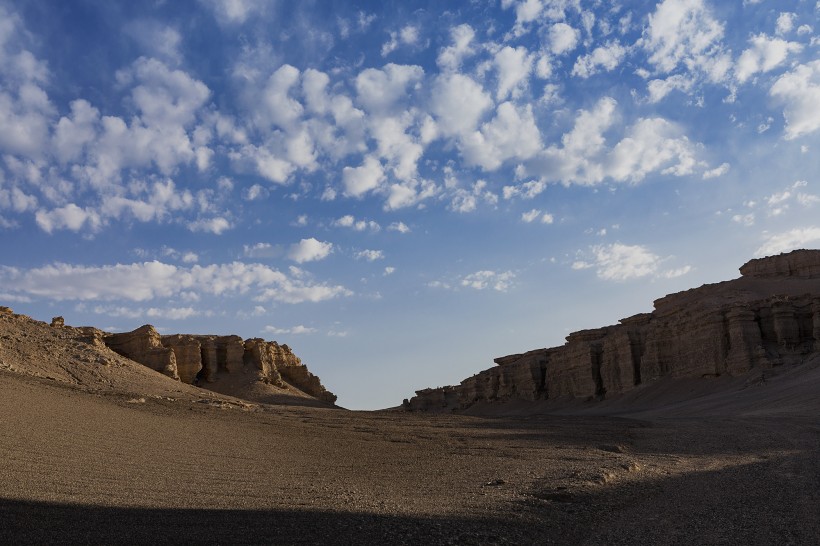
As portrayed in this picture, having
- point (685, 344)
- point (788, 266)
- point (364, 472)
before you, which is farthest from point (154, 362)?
point (788, 266)

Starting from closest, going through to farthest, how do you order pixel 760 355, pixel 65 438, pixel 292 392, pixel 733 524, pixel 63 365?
pixel 733 524, pixel 65 438, pixel 63 365, pixel 760 355, pixel 292 392

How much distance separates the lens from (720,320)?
48.3m

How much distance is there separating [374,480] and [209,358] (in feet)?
163

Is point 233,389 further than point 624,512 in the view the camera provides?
Yes

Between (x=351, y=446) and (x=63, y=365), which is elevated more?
(x=63, y=365)

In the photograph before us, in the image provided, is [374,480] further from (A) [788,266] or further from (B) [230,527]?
(A) [788,266]

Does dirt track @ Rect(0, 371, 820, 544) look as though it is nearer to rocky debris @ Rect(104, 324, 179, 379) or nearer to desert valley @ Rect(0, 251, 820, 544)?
desert valley @ Rect(0, 251, 820, 544)

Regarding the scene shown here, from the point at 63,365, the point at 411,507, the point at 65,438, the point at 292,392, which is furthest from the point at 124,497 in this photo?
the point at 292,392

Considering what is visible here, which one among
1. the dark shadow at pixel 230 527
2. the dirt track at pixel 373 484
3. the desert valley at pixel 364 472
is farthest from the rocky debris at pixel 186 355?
the dark shadow at pixel 230 527

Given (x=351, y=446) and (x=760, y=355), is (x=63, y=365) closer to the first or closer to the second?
(x=351, y=446)

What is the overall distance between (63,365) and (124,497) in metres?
28.3

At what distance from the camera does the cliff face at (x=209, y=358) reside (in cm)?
5103

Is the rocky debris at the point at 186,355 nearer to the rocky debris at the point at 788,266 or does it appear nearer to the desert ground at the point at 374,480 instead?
the desert ground at the point at 374,480

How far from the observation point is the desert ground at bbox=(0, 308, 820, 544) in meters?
8.23
